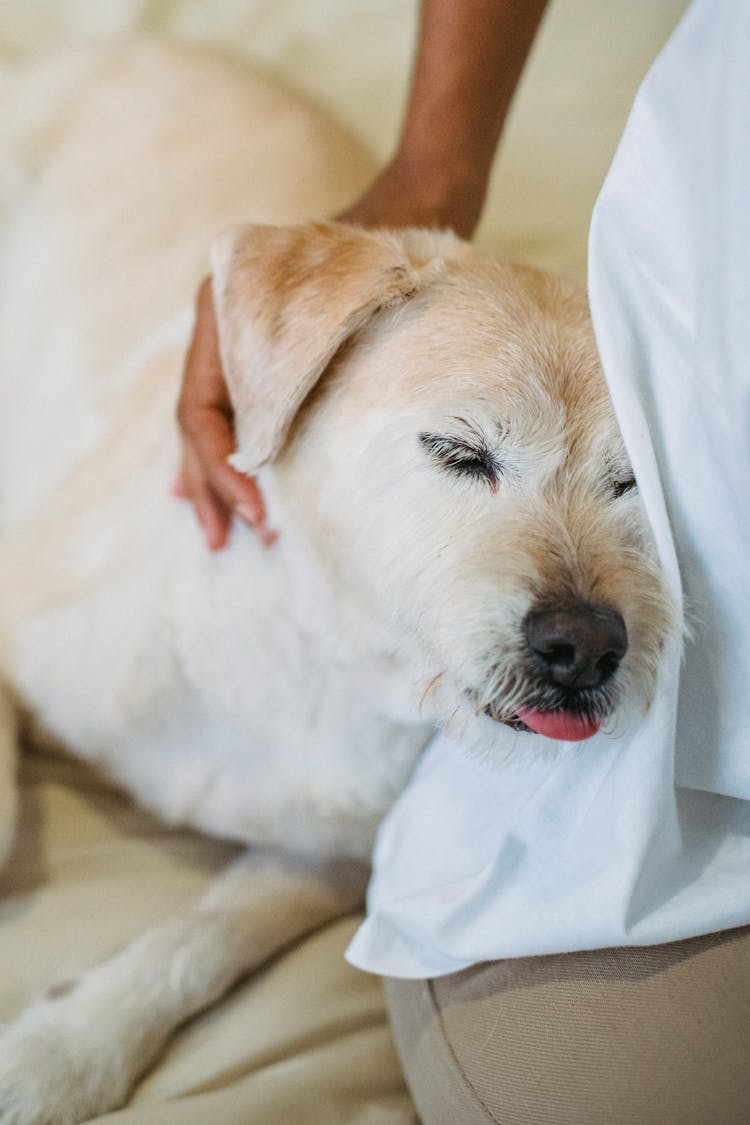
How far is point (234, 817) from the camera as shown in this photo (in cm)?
146

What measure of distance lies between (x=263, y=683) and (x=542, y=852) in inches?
18.1

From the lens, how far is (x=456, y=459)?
1.09 m

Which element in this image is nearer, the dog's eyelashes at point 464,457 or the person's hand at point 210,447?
the dog's eyelashes at point 464,457

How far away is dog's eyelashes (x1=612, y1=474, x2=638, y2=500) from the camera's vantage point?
3.66 ft

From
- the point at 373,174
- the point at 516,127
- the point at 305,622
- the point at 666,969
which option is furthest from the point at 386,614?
the point at 516,127

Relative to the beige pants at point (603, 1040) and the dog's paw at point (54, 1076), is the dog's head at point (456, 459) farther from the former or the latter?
the dog's paw at point (54, 1076)

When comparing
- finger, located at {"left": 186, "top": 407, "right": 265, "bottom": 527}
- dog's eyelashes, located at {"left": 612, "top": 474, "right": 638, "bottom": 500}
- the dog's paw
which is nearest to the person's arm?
finger, located at {"left": 186, "top": 407, "right": 265, "bottom": 527}

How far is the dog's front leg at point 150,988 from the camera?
1.15 m

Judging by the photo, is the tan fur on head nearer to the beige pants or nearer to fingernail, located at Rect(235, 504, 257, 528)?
fingernail, located at Rect(235, 504, 257, 528)

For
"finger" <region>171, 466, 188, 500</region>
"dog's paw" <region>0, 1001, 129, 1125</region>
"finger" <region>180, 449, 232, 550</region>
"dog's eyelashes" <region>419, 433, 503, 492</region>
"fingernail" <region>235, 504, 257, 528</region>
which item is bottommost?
"dog's paw" <region>0, 1001, 129, 1125</region>

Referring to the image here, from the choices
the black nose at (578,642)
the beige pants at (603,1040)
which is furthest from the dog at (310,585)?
the beige pants at (603,1040)

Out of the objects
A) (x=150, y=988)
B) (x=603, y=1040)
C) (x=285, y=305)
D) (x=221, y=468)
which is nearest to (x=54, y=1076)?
(x=150, y=988)

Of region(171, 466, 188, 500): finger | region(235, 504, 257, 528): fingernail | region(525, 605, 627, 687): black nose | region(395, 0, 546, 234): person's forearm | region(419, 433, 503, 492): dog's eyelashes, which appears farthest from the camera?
region(395, 0, 546, 234): person's forearm

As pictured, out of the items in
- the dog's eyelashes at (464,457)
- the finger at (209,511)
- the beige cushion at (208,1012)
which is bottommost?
the beige cushion at (208,1012)
